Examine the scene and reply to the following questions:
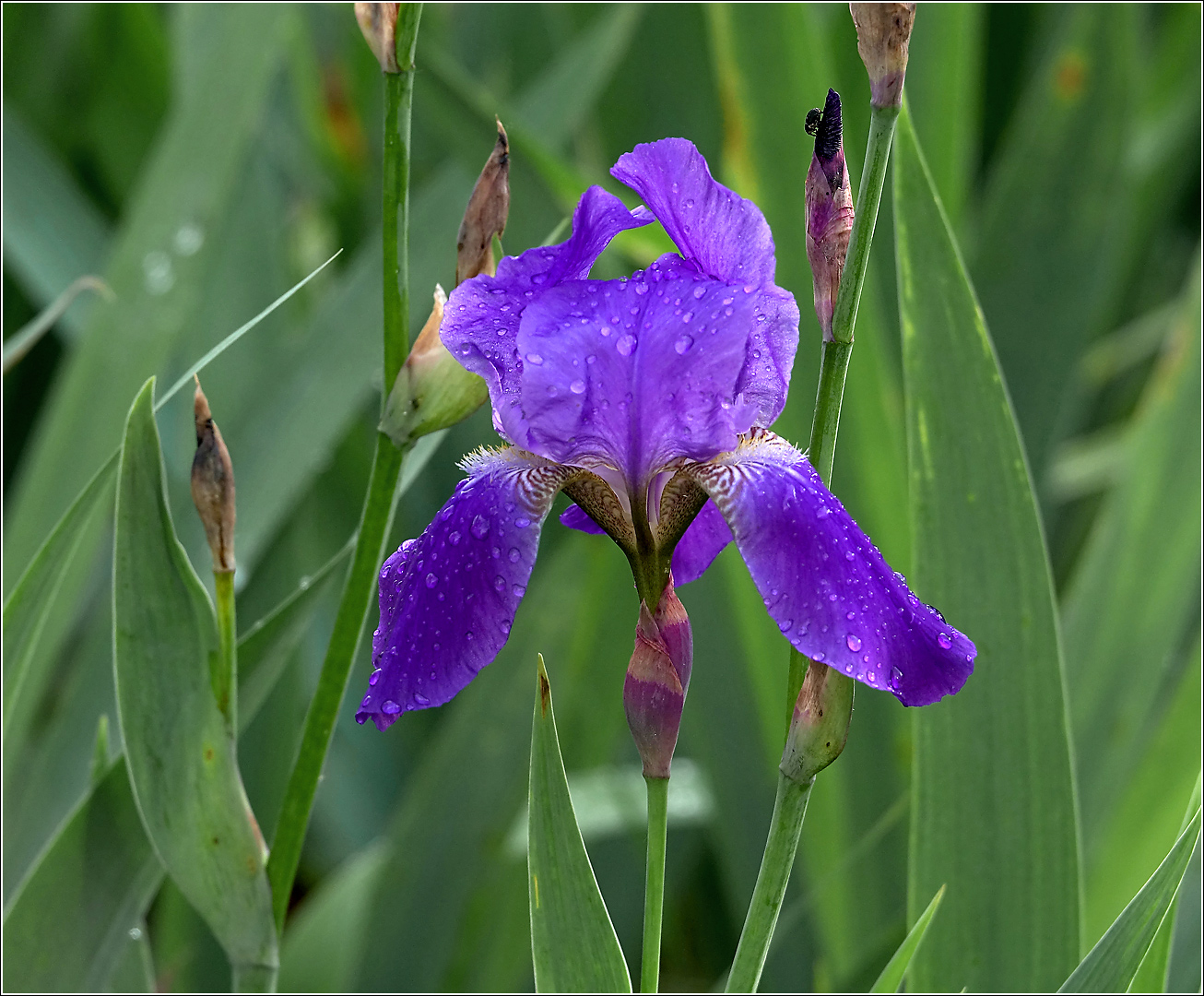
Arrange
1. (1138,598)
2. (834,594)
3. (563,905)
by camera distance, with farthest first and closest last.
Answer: (1138,598)
(563,905)
(834,594)

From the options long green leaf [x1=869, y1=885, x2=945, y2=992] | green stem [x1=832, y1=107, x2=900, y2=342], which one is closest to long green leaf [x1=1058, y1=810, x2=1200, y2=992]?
long green leaf [x1=869, y1=885, x2=945, y2=992]

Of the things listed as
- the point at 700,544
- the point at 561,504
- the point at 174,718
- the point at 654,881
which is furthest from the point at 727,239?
the point at 561,504

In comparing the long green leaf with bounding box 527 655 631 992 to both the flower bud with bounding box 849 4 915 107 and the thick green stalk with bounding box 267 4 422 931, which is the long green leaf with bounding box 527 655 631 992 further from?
the flower bud with bounding box 849 4 915 107

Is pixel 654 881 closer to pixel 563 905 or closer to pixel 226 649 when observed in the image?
pixel 563 905

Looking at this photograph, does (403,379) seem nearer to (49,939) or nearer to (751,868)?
(49,939)

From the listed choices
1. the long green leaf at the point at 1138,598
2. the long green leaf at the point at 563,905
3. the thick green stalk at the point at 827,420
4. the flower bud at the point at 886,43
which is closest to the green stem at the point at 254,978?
the long green leaf at the point at 563,905

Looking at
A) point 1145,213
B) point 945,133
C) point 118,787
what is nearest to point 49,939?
point 118,787
